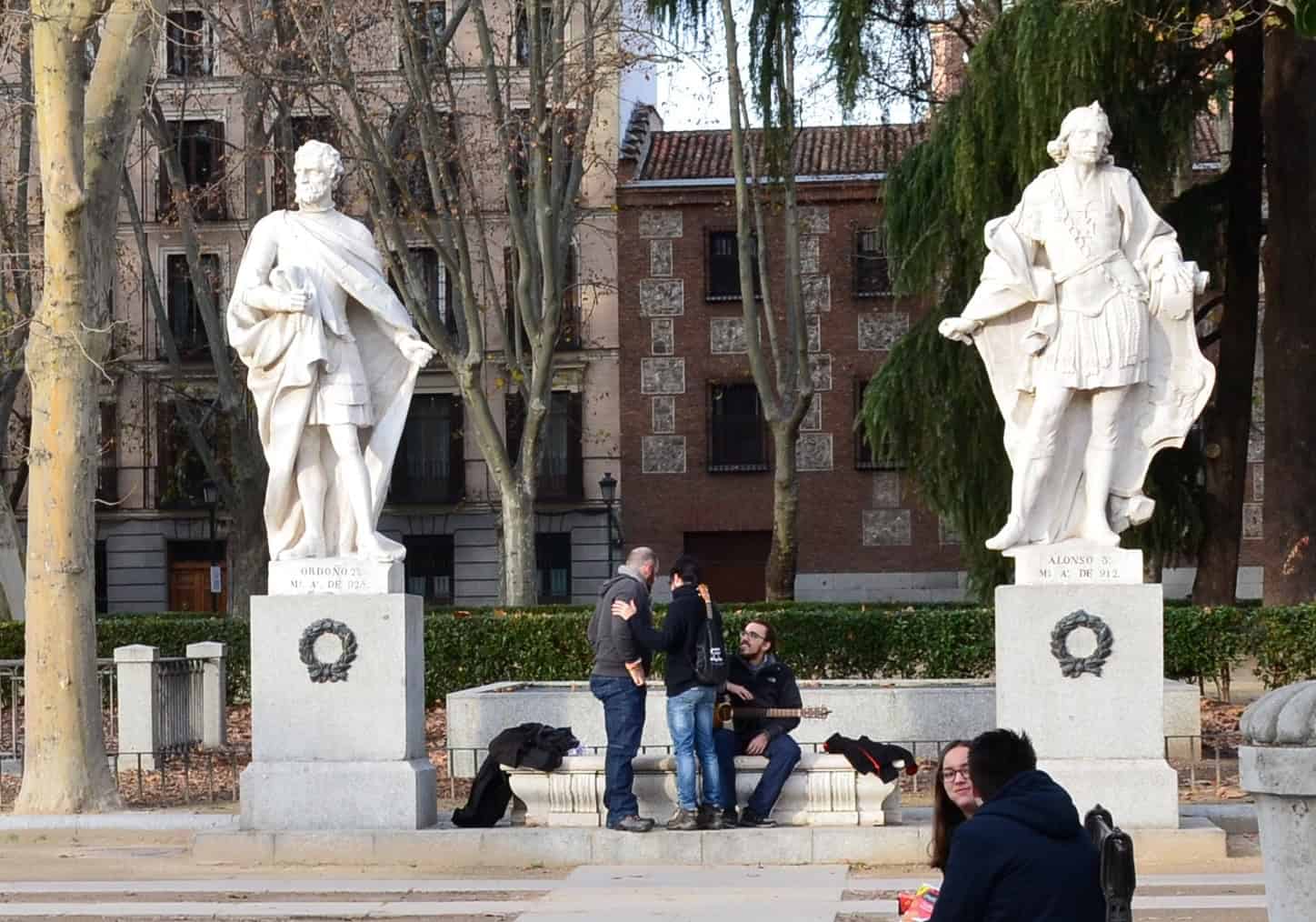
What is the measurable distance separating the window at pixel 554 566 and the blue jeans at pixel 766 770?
36271mm

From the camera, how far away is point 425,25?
3084cm

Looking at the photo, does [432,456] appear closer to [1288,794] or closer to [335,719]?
[335,719]

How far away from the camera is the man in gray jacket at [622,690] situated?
14078 millimetres

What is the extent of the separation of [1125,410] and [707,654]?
3.20 m

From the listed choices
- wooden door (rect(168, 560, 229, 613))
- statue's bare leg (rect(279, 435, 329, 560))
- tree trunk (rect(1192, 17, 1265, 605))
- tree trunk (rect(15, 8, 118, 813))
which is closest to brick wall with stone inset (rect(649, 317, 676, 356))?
wooden door (rect(168, 560, 229, 613))

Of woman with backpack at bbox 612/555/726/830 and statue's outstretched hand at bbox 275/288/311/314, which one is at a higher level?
statue's outstretched hand at bbox 275/288/311/314

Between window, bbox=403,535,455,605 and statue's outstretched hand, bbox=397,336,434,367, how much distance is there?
3605cm

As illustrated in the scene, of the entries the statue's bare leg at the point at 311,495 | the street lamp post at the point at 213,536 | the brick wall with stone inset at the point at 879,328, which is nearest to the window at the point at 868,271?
the brick wall with stone inset at the point at 879,328

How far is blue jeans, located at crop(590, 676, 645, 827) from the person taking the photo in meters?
14.1

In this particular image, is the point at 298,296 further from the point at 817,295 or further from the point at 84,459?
the point at 817,295

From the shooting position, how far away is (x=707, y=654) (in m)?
13.8

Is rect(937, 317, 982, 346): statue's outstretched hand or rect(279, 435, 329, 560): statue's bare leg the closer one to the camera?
rect(937, 317, 982, 346): statue's outstretched hand

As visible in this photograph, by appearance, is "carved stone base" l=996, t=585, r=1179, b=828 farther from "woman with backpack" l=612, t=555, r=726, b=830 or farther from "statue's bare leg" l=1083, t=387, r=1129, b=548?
"woman with backpack" l=612, t=555, r=726, b=830

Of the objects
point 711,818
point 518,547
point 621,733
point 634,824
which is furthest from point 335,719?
point 518,547
